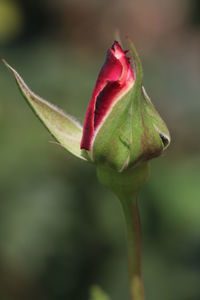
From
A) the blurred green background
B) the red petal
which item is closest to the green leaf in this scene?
the red petal

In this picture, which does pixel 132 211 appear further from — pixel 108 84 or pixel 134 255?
pixel 108 84

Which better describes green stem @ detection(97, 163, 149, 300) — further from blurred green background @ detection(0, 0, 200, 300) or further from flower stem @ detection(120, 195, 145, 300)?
blurred green background @ detection(0, 0, 200, 300)

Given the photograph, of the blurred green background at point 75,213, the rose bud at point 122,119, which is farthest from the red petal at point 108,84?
the blurred green background at point 75,213

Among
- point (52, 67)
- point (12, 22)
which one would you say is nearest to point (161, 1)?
point (12, 22)

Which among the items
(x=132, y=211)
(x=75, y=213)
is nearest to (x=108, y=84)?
(x=132, y=211)

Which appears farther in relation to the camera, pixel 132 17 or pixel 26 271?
pixel 132 17

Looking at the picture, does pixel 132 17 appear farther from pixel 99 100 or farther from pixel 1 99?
pixel 99 100
